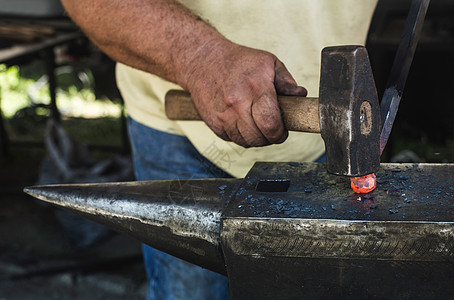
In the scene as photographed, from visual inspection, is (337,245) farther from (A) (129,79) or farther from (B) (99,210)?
(A) (129,79)

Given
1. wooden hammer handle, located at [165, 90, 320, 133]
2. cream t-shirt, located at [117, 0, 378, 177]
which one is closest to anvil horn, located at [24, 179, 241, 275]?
wooden hammer handle, located at [165, 90, 320, 133]

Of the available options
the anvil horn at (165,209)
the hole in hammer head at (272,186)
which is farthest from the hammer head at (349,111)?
the anvil horn at (165,209)

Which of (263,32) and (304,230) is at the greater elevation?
(263,32)

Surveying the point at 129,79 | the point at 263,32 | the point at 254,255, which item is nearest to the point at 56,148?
the point at 129,79

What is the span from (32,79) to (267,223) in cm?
513

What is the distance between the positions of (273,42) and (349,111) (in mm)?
484

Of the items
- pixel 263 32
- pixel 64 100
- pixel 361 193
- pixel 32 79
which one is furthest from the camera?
pixel 32 79

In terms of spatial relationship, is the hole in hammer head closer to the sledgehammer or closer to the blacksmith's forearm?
the sledgehammer

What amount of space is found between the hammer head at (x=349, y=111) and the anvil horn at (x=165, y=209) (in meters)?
0.23

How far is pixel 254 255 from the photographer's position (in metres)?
0.84

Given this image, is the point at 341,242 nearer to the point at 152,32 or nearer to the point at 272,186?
the point at 272,186

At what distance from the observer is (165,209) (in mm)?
951

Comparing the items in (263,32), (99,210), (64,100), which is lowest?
(64,100)

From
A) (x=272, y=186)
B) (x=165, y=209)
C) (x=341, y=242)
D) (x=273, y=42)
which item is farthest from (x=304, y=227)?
(x=273, y=42)
